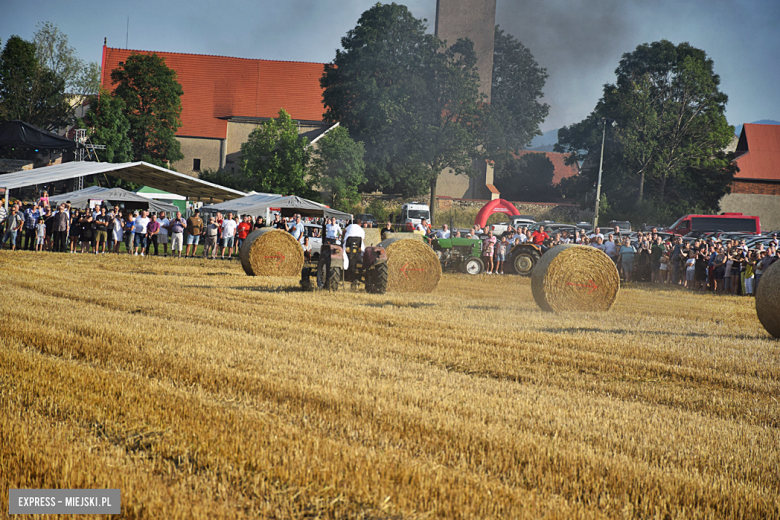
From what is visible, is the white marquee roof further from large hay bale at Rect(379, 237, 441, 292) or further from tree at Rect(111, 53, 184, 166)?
large hay bale at Rect(379, 237, 441, 292)

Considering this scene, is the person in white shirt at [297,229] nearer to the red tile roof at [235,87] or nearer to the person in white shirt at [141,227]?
the person in white shirt at [141,227]

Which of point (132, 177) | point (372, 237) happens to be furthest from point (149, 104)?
point (372, 237)

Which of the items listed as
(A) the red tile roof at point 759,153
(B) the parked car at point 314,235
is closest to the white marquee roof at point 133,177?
(B) the parked car at point 314,235

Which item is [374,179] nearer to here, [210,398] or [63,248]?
[63,248]

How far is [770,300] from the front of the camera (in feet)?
31.7

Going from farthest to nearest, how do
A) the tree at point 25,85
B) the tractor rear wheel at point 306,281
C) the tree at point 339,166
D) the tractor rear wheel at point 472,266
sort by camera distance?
the tree at point 25,85, the tree at point 339,166, the tractor rear wheel at point 472,266, the tractor rear wheel at point 306,281

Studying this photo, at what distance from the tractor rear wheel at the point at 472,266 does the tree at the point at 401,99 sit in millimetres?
29364

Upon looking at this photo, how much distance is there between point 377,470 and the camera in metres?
3.43

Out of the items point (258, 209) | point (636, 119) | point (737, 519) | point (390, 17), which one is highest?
point (390, 17)

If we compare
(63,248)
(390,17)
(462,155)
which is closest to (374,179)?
(462,155)

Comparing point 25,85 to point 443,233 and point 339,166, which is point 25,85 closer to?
point 339,166

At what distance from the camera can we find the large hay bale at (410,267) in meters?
14.6

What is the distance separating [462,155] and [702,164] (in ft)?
58.5

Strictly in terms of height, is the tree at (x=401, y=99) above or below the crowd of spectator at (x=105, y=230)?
above
